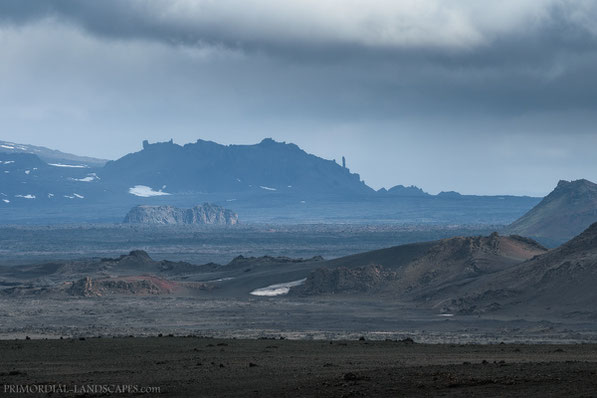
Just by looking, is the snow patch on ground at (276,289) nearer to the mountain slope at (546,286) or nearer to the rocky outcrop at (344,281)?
the rocky outcrop at (344,281)

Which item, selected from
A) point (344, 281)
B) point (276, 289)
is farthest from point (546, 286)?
point (276, 289)

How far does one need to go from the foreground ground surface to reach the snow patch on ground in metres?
49.4

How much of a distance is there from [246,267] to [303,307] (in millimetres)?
31299

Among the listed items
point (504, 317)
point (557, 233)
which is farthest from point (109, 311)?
point (557, 233)

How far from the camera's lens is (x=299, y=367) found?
30.8 meters

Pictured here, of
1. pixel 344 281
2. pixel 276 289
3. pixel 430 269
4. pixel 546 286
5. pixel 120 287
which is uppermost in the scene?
pixel 430 269

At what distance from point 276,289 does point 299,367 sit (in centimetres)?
6359

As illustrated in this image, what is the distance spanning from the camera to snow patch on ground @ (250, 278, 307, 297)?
92.5 meters

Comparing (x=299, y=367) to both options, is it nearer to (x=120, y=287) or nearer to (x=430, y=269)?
(x=430, y=269)

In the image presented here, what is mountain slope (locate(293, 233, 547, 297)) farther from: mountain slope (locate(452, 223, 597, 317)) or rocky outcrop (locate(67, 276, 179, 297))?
rocky outcrop (locate(67, 276, 179, 297))

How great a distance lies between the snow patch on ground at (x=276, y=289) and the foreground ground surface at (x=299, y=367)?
1944 inches

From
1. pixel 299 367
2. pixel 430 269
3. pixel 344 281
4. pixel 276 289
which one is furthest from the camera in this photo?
pixel 276 289

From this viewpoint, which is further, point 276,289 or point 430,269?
point 276,289

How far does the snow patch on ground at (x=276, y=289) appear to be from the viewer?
92.5 meters
